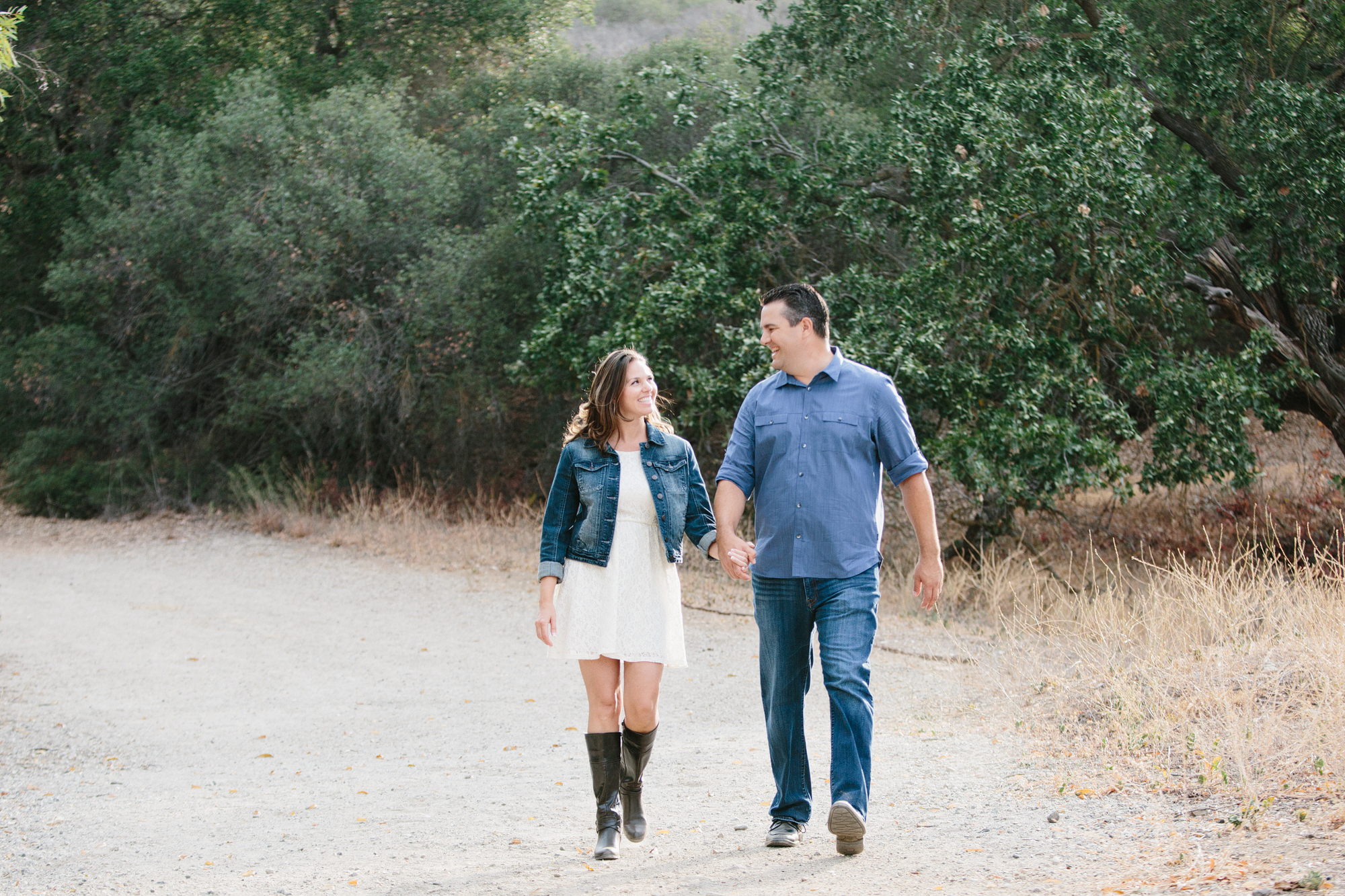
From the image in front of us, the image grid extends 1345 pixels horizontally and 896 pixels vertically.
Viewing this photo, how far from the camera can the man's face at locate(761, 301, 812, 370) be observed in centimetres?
423

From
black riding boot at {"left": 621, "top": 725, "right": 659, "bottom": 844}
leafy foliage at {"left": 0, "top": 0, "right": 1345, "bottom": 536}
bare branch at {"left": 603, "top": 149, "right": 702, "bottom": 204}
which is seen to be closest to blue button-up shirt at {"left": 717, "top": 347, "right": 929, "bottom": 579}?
black riding boot at {"left": 621, "top": 725, "right": 659, "bottom": 844}

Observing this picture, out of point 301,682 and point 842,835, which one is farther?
point 301,682

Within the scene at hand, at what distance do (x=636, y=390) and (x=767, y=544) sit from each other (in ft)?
2.31

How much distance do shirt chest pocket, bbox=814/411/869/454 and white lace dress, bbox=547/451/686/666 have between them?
0.64 m

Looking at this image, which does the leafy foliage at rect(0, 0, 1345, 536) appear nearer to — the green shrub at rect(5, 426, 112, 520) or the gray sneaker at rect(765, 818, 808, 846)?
the green shrub at rect(5, 426, 112, 520)

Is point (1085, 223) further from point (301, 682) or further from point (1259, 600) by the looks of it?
point (301, 682)

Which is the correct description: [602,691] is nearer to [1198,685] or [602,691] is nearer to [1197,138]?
[1198,685]

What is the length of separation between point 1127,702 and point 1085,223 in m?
5.72

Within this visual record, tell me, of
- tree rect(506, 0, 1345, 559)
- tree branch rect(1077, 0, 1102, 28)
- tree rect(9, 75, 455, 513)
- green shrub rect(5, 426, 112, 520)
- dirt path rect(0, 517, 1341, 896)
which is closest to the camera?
dirt path rect(0, 517, 1341, 896)

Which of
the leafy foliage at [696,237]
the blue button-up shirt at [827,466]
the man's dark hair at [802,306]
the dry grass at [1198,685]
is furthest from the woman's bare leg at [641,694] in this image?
the leafy foliage at [696,237]

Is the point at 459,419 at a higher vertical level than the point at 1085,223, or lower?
lower

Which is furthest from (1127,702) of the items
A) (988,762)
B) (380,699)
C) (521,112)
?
(521,112)

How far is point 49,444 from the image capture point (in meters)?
16.5

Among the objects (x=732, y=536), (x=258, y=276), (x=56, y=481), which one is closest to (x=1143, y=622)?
(x=732, y=536)
